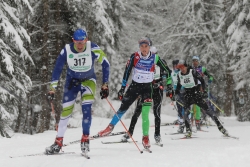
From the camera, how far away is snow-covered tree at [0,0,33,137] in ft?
40.5

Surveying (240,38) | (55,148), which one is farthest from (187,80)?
(240,38)

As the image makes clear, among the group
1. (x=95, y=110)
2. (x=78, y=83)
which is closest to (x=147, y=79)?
(x=78, y=83)

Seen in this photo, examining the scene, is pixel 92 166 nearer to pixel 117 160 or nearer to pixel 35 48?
pixel 117 160

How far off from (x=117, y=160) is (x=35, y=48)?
526 inches

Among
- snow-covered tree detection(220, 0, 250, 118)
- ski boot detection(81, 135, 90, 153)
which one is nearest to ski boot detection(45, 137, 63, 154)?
ski boot detection(81, 135, 90, 153)

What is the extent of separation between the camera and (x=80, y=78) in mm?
7176

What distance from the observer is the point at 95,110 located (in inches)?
979

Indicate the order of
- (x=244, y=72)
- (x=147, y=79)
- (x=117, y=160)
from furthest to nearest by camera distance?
(x=244, y=72) → (x=147, y=79) → (x=117, y=160)

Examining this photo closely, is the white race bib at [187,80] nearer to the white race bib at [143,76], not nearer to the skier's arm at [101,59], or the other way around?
the white race bib at [143,76]

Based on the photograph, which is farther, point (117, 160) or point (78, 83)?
point (78, 83)

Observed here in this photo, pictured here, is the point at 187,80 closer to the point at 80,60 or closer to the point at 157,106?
the point at 157,106

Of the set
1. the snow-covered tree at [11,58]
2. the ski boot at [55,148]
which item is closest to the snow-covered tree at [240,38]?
the snow-covered tree at [11,58]

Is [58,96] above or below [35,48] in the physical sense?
below

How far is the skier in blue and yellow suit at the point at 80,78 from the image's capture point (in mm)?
6988
